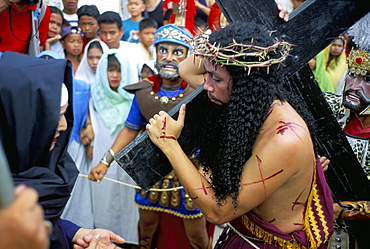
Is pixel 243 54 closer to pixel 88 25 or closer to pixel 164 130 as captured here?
pixel 164 130

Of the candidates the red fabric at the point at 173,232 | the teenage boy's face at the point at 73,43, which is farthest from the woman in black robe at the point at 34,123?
the teenage boy's face at the point at 73,43

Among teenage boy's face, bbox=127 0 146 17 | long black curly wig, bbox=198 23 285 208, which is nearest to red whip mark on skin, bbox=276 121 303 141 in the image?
long black curly wig, bbox=198 23 285 208

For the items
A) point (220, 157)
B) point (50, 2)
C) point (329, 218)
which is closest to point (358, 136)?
point (329, 218)

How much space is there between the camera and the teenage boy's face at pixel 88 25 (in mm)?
5988

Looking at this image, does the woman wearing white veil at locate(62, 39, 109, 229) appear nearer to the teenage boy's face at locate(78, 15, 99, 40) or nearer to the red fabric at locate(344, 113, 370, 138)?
the teenage boy's face at locate(78, 15, 99, 40)

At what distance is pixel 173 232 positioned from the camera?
14.5ft

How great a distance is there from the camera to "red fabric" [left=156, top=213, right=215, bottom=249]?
4.36m

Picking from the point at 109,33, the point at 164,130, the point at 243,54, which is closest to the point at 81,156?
the point at 109,33

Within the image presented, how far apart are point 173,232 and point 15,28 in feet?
8.11

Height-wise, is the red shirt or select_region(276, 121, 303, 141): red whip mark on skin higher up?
the red shirt

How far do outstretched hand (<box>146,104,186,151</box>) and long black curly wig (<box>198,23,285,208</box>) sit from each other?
0.93 feet

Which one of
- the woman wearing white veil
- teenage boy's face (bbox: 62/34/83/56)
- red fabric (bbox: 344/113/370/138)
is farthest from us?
teenage boy's face (bbox: 62/34/83/56)

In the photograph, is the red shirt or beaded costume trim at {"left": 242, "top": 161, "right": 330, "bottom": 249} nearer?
beaded costume trim at {"left": 242, "top": 161, "right": 330, "bottom": 249}

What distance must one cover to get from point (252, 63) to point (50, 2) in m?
4.92
